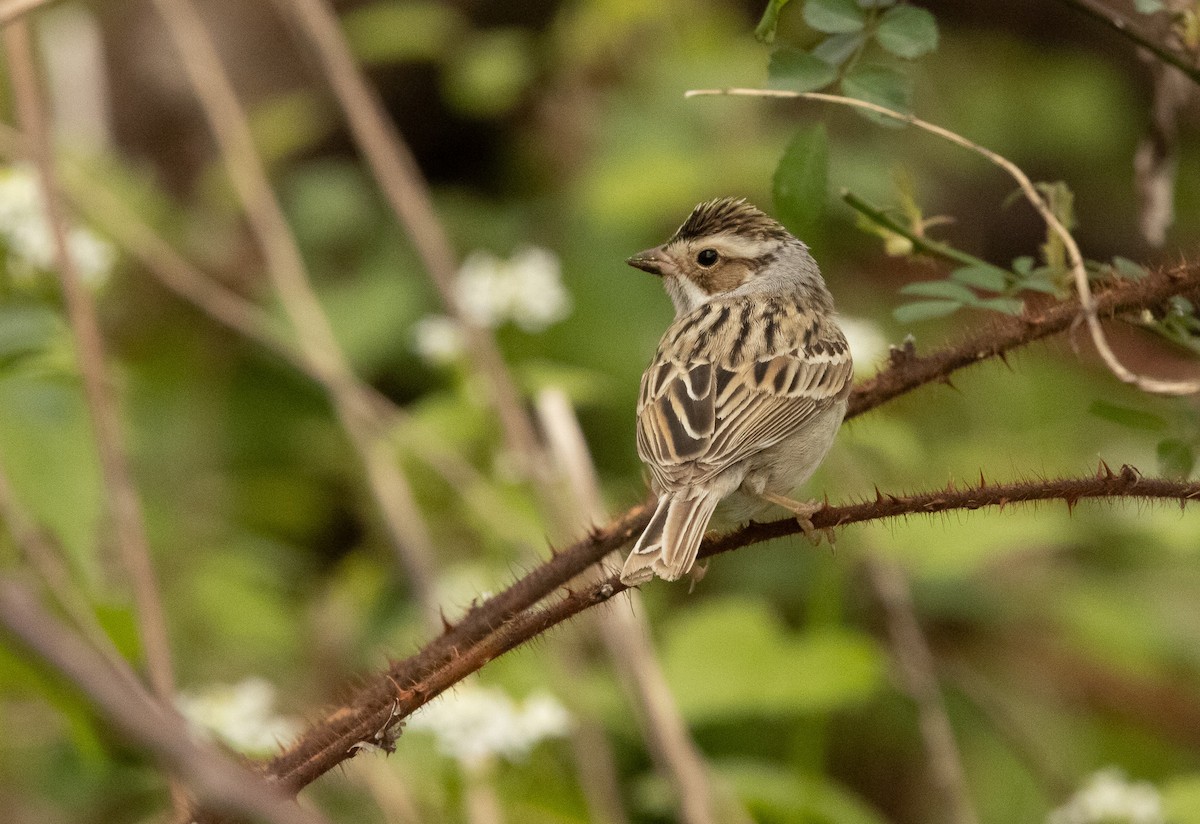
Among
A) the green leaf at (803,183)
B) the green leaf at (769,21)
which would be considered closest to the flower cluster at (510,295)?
the green leaf at (803,183)

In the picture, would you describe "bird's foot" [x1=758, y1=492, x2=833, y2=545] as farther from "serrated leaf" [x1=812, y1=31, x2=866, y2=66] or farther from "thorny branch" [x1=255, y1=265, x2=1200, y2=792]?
"serrated leaf" [x1=812, y1=31, x2=866, y2=66]

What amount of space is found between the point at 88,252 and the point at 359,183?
3295 millimetres

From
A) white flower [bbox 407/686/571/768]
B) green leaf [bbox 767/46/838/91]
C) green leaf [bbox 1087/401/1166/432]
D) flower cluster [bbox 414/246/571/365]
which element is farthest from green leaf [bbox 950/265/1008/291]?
flower cluster [bbox 414/246/571/365]

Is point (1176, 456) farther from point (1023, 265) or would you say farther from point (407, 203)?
point (407, 203)

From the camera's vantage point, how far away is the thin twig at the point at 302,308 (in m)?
4.39

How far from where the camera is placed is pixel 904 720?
19.0ft

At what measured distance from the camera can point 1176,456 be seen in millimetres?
2721

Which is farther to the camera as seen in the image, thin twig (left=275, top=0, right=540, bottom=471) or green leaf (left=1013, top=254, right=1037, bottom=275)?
thin twig (left=275, top=0, right=540, bottom=471)

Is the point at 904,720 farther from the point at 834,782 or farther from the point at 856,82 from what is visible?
the point at 856,82

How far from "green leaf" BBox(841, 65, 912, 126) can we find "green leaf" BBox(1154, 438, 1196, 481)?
0.79m

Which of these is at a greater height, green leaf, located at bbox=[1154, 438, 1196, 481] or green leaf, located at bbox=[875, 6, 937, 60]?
green leaf, located at bbox=[875, 6, 937, 60]

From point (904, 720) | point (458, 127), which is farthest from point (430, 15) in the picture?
point (904, 720)

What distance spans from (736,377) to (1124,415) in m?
0.89

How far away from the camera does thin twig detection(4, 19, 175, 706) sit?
10.9ft
